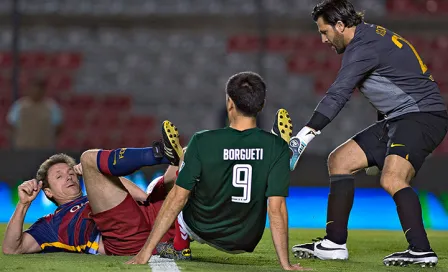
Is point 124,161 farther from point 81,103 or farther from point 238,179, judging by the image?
point 81,103

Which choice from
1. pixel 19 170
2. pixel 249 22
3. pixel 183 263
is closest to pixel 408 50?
pixel 183 263

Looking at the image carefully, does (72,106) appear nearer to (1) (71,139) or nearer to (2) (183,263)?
(1) (71,139)

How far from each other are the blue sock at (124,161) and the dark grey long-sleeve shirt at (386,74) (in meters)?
1.27

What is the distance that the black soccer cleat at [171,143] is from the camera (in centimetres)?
600

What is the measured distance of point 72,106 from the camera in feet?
60.6

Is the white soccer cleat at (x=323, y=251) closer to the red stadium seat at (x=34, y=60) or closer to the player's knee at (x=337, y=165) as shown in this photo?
the player's knee at (x=337, y=165)

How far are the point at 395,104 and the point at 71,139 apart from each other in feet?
39.6

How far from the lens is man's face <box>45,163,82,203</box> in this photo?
669cm

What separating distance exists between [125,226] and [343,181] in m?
1.60

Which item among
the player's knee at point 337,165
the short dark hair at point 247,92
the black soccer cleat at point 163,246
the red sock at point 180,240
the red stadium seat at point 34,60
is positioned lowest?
the black soccer cleat at point 163,246

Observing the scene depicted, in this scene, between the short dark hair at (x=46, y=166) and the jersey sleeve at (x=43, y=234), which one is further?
the short dark hair at (x=46, y=166)

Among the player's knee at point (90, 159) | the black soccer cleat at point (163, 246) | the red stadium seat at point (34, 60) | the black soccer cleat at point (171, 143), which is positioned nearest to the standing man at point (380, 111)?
the black soccer cleat at point (171, 143)

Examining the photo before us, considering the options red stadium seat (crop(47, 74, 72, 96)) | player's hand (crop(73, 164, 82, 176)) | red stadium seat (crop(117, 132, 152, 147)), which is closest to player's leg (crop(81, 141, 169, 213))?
player's hand (crop(73, 164, 82, 176))

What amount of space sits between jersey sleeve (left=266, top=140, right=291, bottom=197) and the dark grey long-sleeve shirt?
95cm
